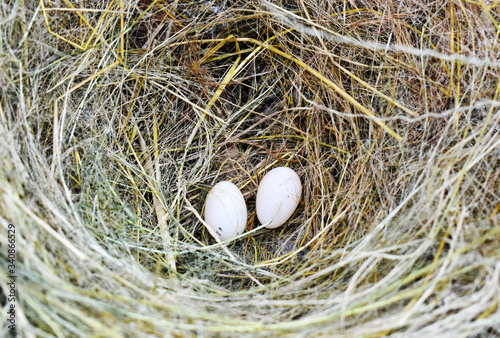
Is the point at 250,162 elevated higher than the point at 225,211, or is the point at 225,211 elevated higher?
the point at 250,162

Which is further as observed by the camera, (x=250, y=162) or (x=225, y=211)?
(x=250, y=162)

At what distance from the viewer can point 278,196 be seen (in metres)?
1.27

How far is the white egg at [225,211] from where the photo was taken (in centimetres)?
126

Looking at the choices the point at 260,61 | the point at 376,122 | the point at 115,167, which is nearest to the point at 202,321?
the point at 115,167

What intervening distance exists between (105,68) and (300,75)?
0.64 meters

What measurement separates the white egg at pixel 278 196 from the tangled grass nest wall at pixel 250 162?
2.8 inches

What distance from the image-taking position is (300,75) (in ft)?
4.51

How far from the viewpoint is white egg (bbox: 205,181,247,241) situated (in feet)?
4.13

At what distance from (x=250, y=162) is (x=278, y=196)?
240 mm

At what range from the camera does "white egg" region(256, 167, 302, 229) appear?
4.19 ft

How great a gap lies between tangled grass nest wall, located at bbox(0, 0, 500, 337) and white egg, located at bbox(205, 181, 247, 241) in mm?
58

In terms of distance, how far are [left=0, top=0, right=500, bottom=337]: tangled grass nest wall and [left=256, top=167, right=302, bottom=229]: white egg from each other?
0.07m

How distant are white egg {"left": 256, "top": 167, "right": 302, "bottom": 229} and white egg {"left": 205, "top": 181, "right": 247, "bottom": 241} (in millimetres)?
65

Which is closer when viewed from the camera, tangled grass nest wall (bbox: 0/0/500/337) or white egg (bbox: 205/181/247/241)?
tangled grass nest wall (bbox: 0/0/500/337)
